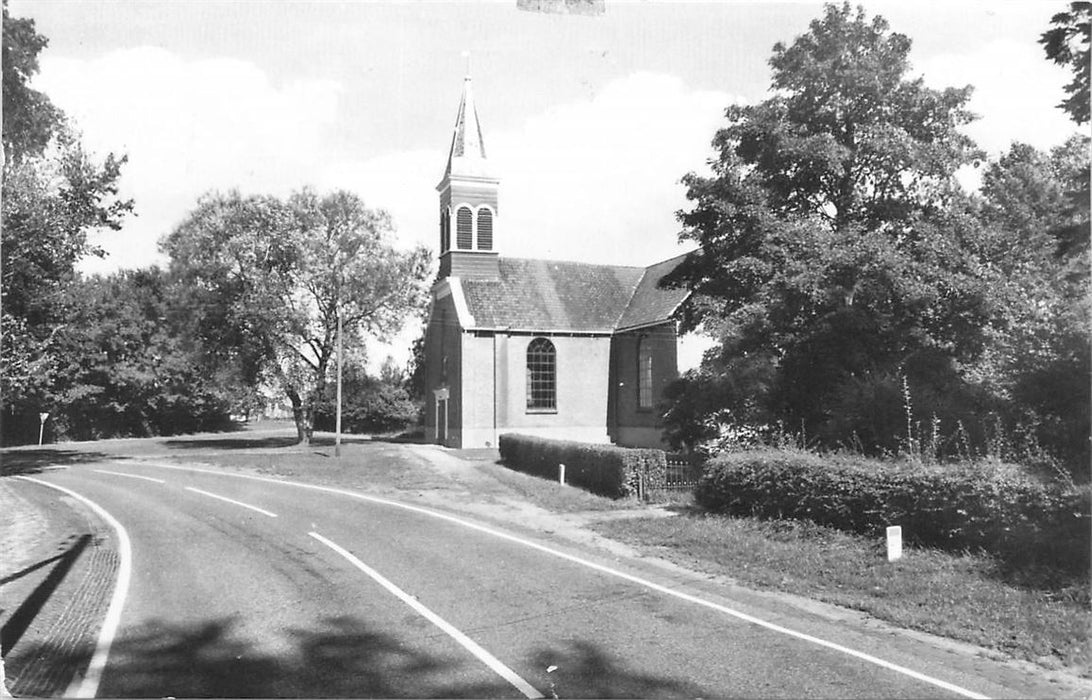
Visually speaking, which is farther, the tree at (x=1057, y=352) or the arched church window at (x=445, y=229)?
the arched church window at (x=445, y=229)

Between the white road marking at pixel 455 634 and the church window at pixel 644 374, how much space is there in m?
24.7

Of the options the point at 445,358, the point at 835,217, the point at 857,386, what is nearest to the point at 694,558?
the point at 857,386

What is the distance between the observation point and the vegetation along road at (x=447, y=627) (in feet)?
19.1

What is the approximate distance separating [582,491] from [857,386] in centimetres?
746

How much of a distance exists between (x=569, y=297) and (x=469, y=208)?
6.74 metres

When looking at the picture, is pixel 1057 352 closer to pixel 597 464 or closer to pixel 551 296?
pixel 597 464

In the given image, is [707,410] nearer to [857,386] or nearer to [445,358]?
[857,386]

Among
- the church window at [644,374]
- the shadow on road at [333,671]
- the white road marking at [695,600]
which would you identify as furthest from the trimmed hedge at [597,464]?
the shadow on road at [333,671]

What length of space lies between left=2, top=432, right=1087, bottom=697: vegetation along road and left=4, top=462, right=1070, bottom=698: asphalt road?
27 millimetres

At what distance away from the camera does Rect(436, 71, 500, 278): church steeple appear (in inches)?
1446

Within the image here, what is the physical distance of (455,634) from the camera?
23.1 ft

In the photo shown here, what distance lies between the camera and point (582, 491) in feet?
65.0

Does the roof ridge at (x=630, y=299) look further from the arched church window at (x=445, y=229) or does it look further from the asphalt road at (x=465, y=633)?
the asphalt road at (x=465, y=633)

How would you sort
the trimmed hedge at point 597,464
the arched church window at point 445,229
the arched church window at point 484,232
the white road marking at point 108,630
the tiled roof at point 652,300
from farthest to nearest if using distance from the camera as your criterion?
the arched church window at point 445,229
the arched church window at point 484,232
the tiled roof at point 652,300
the trimmed hedge at point 597,464
the white road marking at point 108,630
